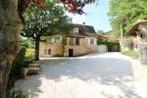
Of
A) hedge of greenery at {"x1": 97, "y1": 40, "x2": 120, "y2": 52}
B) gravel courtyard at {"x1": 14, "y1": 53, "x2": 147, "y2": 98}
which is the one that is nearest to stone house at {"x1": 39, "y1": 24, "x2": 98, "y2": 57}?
hedge of greenery at {"x1": 97, "y1": 40, "x2": 120, "y2": 52}

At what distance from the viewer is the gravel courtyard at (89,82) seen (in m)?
21.0

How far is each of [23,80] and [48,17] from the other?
565 inches

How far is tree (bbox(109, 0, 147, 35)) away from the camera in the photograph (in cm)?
4205

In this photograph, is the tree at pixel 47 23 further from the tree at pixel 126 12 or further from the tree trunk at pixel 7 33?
the tree trunk at pixel 7 33

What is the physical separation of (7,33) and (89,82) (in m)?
20.6

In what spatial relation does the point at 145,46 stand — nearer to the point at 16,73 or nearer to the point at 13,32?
the point at 16,73

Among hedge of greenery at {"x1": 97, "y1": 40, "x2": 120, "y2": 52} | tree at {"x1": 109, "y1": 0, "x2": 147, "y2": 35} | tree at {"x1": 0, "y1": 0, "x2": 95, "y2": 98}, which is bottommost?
tree at {"x1": 0, "y1": 0, "x2": 95, "y2": 98}

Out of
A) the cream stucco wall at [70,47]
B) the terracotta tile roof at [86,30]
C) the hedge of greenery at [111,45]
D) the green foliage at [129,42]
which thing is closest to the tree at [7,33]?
the cream stucco wall at [70,47]

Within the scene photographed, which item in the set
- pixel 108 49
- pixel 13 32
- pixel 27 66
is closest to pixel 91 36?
pixel 108 49

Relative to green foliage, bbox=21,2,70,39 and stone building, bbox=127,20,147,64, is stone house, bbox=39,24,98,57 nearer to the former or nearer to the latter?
green foliage, bbox=21,2,70,39

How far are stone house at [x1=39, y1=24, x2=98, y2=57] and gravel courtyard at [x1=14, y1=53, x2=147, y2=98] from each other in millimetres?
19387

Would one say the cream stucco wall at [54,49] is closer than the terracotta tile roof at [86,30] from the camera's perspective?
Yes

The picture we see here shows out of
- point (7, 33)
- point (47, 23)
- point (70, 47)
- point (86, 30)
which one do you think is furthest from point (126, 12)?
point (7, 33)

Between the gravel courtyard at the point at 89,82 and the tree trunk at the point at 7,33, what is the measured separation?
15927 millimetres
